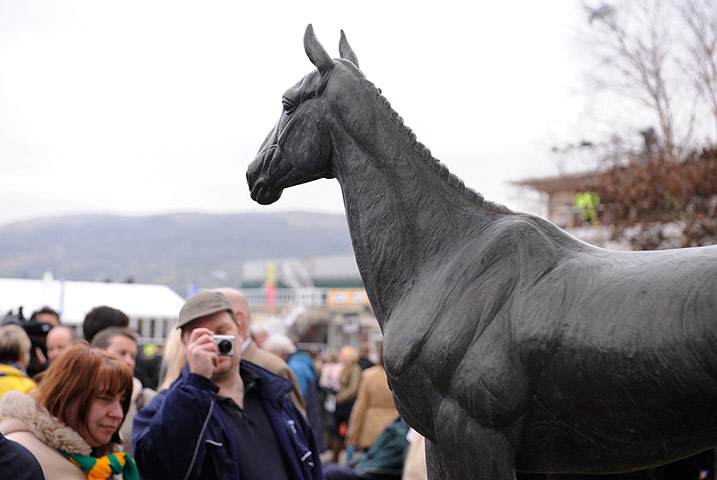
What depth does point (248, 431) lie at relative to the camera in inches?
132

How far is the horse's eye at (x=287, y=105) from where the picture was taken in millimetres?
2174

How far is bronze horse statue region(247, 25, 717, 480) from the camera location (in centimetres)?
170

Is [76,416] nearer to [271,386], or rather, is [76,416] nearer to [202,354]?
[202,354]

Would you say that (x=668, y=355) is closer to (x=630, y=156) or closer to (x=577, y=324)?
(x=577, y=324)

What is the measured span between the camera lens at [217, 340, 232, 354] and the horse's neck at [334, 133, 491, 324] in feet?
4.22

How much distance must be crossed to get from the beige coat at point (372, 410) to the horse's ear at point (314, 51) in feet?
19.1

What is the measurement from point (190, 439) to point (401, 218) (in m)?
1.62

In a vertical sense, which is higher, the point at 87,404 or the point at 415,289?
the point at 415,289

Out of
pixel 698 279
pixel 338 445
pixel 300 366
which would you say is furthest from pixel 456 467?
pixel 338 445

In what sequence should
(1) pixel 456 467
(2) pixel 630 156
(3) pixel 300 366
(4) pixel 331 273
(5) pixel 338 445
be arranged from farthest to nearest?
(4) pixel 331 273 < (2) pixel 630 156 < (5) pixel 338 445 < (3) pixel 300 366 < (1) pixel 456 467

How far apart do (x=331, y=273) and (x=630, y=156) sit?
43.3m

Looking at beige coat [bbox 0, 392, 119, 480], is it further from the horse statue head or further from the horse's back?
the horse's back

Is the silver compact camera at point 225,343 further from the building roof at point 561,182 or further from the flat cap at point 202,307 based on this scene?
the building roof at point 561,182

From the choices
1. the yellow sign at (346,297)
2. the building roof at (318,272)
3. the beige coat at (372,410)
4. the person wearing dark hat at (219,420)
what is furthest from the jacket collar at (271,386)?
the building roof at (318,272)
